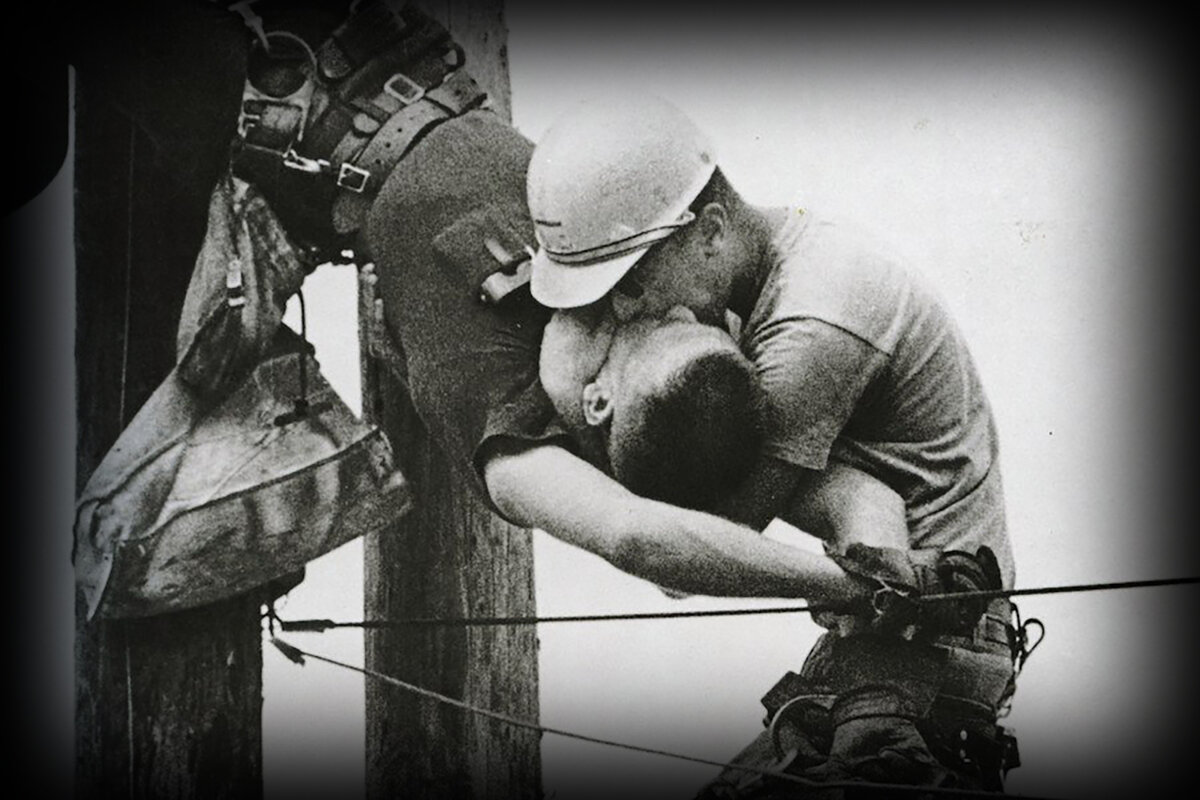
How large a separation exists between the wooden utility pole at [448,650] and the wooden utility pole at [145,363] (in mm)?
383

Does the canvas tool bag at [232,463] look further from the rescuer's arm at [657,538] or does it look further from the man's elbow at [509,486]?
the rescuer's arm at [657,538]

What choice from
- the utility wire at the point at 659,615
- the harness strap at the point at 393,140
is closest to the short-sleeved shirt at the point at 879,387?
the utility wire at the point at 659,615

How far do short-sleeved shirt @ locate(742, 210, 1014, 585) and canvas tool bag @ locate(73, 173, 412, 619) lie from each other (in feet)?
3.77

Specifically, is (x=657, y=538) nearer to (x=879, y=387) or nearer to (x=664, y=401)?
(x=664, y=401)

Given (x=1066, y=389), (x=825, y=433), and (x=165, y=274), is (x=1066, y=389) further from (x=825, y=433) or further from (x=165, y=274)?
(x=165, y=274)

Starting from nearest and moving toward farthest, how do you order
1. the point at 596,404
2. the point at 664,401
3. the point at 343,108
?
the point at 664,401, the point at 596,404, the point at 343,108

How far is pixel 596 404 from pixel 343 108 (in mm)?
1143

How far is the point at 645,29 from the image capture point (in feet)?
15.8

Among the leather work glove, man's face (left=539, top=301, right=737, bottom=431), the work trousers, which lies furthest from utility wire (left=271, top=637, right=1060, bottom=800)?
man's face (left=539, top=301, right=737, bottom=431)

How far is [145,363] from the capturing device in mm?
4895

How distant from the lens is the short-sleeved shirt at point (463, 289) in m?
4.70

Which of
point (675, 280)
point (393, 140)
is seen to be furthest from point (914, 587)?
point (393, 140)

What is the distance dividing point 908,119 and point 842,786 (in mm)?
1863

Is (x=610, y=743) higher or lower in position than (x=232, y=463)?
lower
